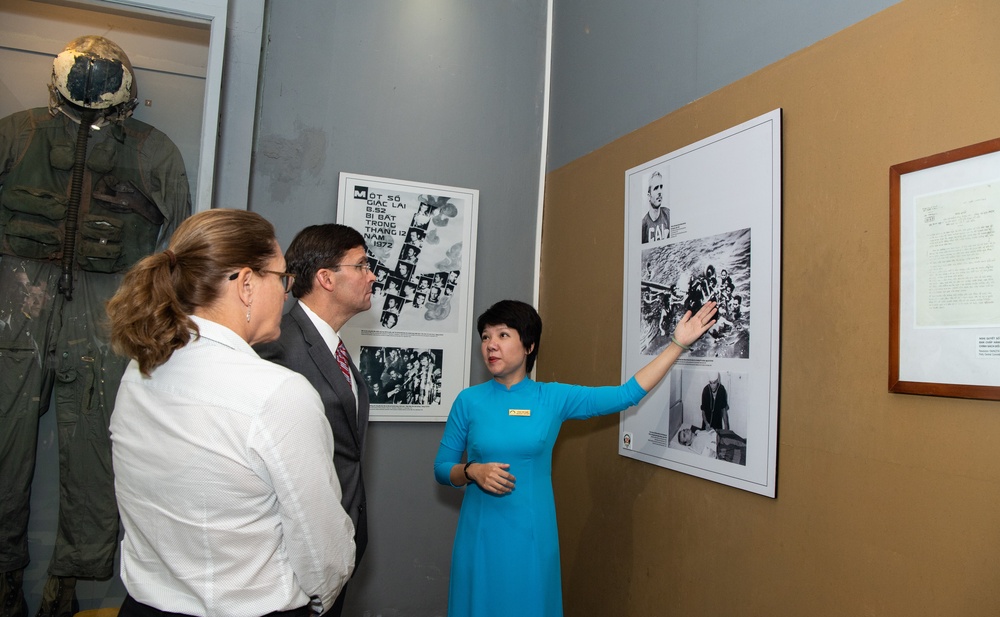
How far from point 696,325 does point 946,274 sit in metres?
0.86

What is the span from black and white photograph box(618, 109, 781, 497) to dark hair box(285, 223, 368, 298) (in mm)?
1156

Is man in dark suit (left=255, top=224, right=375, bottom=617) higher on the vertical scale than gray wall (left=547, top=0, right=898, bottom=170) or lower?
lower

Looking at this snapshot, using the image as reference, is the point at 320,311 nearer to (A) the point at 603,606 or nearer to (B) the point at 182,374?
(B) the point at 182,374

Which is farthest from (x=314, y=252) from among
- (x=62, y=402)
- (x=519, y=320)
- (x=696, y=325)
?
(x=696, y=325)

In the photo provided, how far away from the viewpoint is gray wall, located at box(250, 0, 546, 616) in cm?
343

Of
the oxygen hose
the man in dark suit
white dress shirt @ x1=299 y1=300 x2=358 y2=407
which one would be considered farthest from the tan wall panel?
the oxygen hose

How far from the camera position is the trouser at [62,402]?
2549 mm

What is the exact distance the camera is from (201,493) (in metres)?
1.30

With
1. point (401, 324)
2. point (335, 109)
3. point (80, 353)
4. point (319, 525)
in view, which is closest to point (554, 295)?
point (401, 324)

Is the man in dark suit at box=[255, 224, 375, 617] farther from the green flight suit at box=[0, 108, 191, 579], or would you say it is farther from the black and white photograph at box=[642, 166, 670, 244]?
the black and white photograph at box=[642, 166, 670, 244]

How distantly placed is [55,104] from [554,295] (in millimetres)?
2329

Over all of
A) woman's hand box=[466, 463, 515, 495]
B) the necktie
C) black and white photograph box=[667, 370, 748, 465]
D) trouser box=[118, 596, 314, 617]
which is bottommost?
trouser box=[118, 596, 314, 617]

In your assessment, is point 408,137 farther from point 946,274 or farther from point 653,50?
point 946,274

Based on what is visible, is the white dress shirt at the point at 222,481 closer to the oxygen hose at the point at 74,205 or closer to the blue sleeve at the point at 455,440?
the blue sleeve at the point at 455,440
